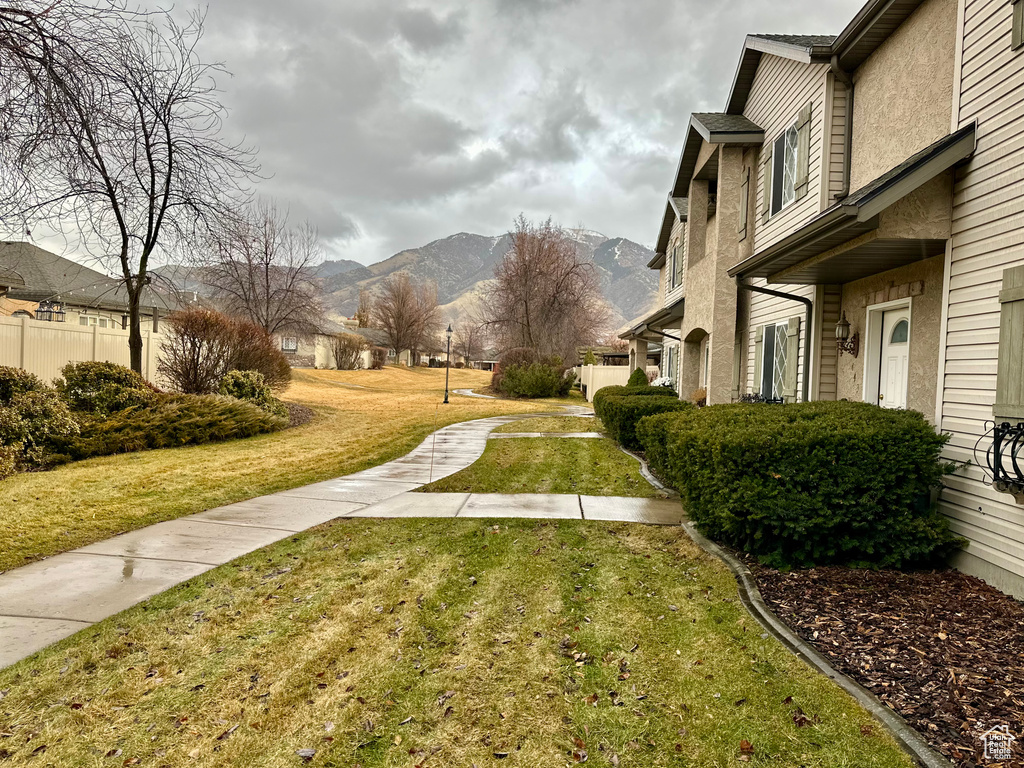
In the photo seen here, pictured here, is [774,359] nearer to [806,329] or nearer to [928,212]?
[806,329]

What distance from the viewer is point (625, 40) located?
1980 cm

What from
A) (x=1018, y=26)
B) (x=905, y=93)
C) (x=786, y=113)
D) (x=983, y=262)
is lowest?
(x=983, y=262)

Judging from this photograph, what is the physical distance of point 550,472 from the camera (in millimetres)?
9414

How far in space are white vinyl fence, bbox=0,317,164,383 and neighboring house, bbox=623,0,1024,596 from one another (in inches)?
643

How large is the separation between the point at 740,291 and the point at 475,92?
18184mm

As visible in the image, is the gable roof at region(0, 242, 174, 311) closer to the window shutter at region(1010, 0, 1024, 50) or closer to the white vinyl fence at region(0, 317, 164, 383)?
the white vinyl fence at region(0, 317, 164, 383)

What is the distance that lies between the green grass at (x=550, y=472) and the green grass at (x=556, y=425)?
247 cm

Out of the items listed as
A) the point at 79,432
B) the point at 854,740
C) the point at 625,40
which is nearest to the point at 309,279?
the point at 625,40

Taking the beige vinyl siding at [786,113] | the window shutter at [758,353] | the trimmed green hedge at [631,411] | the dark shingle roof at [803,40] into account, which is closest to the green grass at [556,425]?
the trimmed green hedge at [631,411]

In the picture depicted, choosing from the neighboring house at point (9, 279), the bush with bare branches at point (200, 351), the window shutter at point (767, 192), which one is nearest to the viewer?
the window shutter at point (767, 192)

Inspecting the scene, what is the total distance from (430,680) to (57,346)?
1676cm

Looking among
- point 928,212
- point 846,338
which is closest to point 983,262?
point 928,212

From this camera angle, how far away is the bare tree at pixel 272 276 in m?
30.0

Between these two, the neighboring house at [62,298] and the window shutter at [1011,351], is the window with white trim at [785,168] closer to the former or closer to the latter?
the window shutter at [1011,351]
